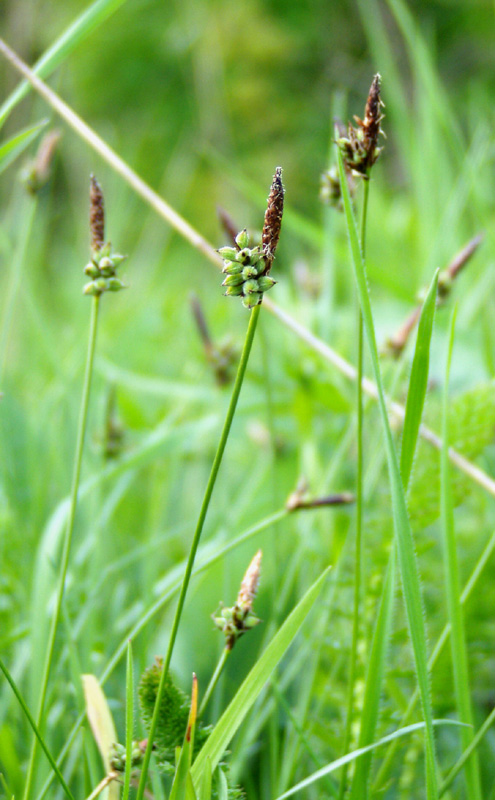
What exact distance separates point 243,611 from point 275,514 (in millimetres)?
138

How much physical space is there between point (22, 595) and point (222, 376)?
20 cm

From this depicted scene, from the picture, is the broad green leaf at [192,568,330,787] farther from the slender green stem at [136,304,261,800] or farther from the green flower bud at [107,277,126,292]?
the green flower bud at [107,277,126,292]

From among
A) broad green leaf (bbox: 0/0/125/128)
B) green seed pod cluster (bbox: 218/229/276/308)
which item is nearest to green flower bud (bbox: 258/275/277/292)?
green seed pod cluster (bbox: 218/229/276/308)

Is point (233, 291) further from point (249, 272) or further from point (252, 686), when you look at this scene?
point (252, 686)

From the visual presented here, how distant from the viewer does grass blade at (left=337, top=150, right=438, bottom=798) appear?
8.2 inches

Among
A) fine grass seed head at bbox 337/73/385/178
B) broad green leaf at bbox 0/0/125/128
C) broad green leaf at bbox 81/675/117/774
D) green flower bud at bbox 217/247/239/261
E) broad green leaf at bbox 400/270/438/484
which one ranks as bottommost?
broad green leaf at bbox 81/675/117/774

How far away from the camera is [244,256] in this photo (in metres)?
0.18

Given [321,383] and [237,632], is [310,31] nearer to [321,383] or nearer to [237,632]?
[321,383]

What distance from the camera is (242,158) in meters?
5.36

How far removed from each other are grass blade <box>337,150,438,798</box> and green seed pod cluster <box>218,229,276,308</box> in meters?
0.04

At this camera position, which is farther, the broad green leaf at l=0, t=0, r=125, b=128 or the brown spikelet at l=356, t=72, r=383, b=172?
the broad green leaf at l=0, t=0, r=125, b=128

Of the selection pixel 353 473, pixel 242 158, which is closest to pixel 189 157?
pixel 242 158

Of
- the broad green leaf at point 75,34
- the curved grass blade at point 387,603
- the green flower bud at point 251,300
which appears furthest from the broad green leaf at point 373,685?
the broad green leaf at point 75,34

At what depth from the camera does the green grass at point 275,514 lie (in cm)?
24
